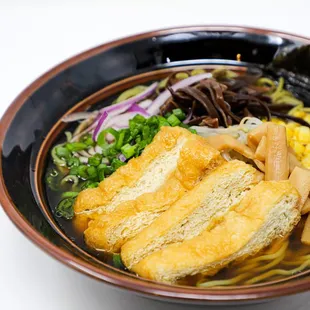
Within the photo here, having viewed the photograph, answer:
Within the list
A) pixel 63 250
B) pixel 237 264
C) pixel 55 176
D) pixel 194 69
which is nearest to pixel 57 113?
pixel 55 176

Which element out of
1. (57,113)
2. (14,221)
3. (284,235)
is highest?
(57,113)

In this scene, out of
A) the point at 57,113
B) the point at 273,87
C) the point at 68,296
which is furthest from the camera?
the point at 273,87

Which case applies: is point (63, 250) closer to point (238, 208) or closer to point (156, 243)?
point (156, 243)

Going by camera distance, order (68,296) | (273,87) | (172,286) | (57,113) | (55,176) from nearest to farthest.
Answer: (172,286)
(68,296)
(55,176)
(57,113)
(273,87)

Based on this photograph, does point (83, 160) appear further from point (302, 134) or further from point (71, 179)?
point (302, 134)

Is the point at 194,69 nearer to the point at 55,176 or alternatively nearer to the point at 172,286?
the point at 55,176

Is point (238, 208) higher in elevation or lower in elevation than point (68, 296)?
higher

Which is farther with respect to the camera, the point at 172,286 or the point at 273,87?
the point at 273,87
